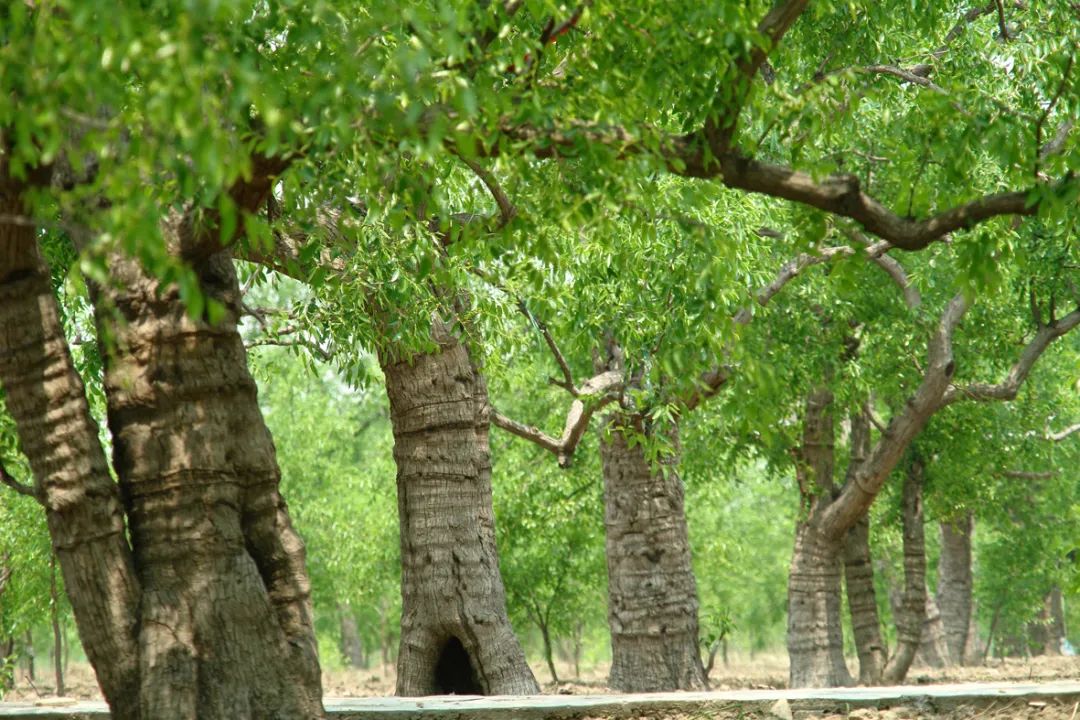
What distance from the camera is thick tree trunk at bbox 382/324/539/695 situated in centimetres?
1094

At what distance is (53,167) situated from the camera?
6898mm

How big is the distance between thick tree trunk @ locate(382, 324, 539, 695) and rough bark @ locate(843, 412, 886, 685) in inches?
468

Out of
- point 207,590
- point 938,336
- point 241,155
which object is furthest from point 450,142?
point 938,336

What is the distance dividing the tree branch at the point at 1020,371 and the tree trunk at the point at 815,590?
2439 millimetres

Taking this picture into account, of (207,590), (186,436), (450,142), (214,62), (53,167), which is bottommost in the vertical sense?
(207,590)

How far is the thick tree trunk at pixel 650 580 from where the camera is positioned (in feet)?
49.0

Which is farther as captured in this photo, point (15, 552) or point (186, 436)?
point (15, 552)

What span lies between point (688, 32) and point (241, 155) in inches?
107

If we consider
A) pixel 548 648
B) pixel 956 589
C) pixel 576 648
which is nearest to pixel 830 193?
pixel 548 648

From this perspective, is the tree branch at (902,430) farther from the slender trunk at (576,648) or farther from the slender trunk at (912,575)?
the slender trunk at (576,648)

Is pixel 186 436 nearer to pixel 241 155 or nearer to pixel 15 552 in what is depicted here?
pixel 241 155

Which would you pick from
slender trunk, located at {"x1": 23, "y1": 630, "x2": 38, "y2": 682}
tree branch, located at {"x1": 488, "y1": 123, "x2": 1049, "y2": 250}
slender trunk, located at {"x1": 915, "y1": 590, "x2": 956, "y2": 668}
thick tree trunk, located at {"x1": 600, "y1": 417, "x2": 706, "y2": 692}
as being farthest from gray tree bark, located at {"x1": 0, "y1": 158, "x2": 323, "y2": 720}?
slender trunk, located at {"x1": 915, "y1": 590, "x2": 956, "y2": 668}

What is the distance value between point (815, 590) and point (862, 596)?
204 cm

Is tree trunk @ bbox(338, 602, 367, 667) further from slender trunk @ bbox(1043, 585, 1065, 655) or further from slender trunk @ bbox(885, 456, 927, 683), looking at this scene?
slender trunk @ bbox(885, 456, 927, 683)
